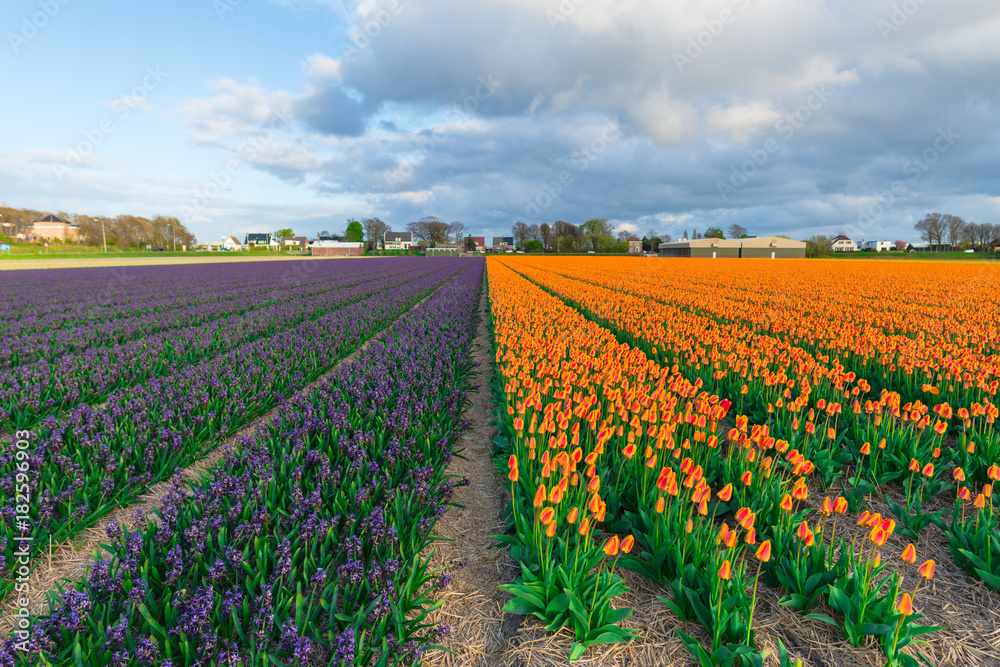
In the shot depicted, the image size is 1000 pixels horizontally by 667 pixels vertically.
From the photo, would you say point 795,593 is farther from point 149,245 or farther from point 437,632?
point 149,245

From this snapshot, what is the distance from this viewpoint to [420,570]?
9.00 ft

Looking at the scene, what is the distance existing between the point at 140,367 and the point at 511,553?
733 centimetres

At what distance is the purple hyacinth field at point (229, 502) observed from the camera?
7.06 feet

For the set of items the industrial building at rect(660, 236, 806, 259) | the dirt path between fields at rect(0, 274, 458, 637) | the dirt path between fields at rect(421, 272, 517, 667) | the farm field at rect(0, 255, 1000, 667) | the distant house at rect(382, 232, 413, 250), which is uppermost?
the distant house at rect(382, 232, 413, 250)

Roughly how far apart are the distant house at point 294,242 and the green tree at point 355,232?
88.0 feet

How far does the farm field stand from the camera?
88.9 inches

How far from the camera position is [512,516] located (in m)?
3.46

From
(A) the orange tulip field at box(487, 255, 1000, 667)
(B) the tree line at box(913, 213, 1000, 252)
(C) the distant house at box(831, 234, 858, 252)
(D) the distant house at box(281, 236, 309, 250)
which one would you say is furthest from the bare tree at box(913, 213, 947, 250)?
(D) the distant house at box(281, 236, 309, 250)

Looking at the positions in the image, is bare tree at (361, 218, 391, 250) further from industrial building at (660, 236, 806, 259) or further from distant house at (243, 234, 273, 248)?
industrial building at (660, 236, 806, 259)

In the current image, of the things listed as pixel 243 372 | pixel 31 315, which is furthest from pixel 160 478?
pixel 31 315

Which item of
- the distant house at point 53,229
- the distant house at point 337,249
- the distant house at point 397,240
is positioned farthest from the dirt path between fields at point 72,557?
the distant house at point 53,229

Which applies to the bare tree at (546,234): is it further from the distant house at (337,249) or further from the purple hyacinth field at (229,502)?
the purple hyacinth field at (229,502)

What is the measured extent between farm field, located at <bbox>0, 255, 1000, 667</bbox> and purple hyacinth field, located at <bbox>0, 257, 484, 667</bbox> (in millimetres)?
23

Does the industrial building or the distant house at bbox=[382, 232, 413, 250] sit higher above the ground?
the distant house at bbox=[382, 232, 413, 250]
